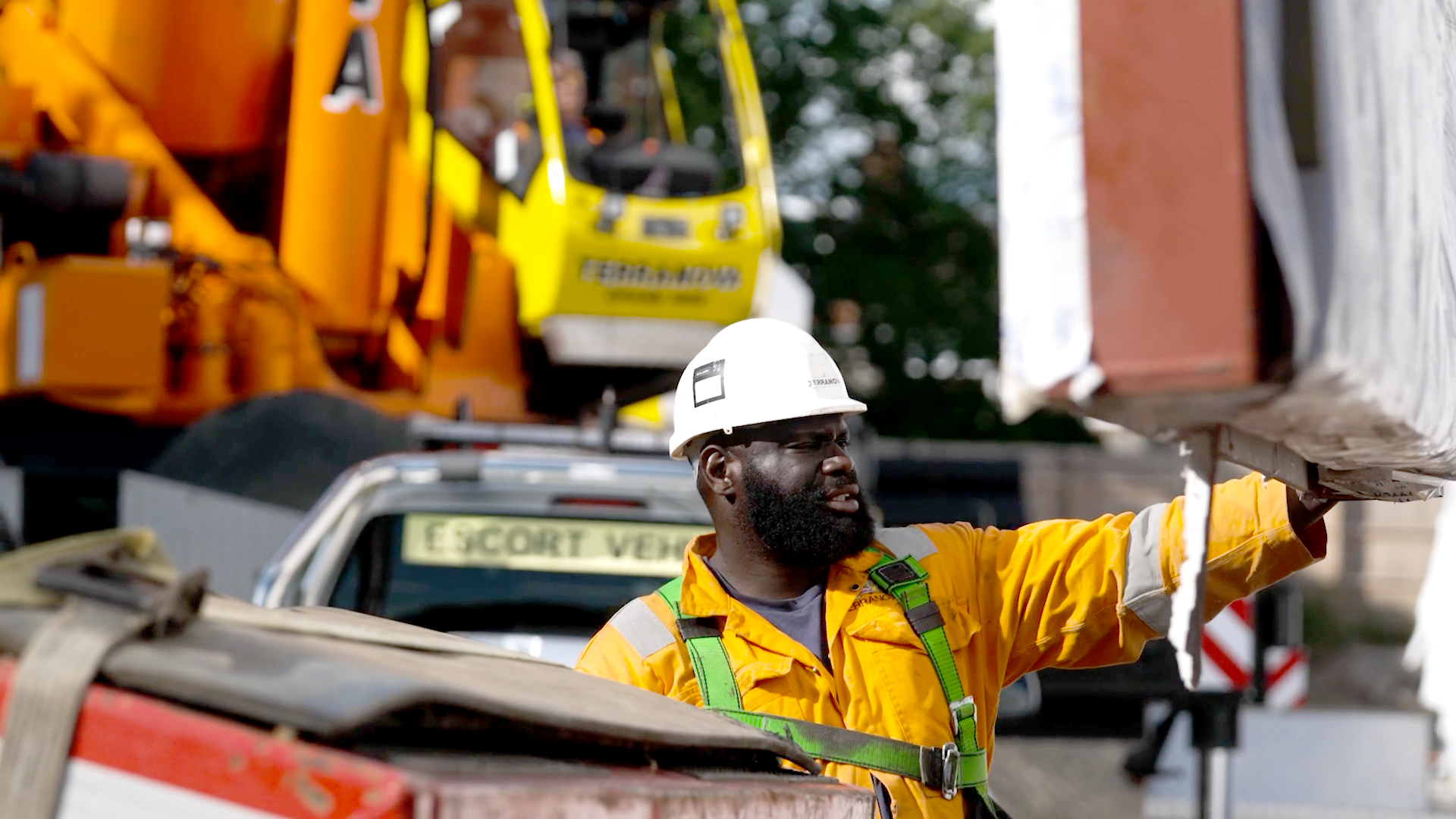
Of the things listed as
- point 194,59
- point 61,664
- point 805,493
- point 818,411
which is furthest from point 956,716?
point 194,59

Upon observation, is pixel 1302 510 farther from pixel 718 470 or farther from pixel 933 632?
pixel 718 470

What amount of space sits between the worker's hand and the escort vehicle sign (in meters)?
2.34

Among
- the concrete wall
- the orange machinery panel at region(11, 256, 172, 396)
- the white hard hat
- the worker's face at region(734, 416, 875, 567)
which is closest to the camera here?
the worker's face at region(734, 416, 875, 567)

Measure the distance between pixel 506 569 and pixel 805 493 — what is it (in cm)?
191

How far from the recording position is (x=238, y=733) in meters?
1.74

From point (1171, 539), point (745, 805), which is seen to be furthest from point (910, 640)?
point (745, 805)

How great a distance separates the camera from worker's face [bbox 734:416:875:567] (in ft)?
10.9

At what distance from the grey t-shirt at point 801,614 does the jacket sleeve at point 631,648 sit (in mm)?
174

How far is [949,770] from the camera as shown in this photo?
9.98ft

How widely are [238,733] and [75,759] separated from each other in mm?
181

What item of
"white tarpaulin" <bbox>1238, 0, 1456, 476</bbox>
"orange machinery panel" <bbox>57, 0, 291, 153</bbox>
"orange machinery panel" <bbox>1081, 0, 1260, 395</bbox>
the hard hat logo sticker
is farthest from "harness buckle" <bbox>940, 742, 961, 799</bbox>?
"orange machinery panel" <bbox>57, 0, 291, 153</bbox>

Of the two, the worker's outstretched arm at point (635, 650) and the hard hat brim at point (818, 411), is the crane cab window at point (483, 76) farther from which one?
the worker's outstretched arm at point (635, 650)

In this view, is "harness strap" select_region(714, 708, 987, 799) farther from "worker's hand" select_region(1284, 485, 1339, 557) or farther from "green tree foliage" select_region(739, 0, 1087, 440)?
"green tree foliage" select_region(739, 0, 1087, 440)

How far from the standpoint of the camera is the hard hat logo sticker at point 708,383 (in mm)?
3543
